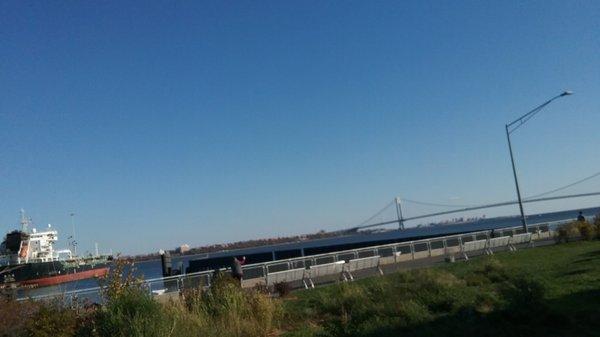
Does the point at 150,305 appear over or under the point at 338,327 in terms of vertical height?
over

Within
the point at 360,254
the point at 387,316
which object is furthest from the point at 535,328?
the point at 360,254

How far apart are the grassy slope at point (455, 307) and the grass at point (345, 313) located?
17mm

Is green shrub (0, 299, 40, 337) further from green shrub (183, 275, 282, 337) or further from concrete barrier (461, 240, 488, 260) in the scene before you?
concrete barrier (461, 240, 488, 260)

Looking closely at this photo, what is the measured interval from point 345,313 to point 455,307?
197 centimetres

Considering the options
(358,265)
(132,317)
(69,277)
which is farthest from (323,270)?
(69,277)

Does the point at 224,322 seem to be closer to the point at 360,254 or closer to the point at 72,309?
the point at 72,309

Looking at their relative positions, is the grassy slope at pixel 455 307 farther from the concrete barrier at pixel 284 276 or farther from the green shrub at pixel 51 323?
the concrete barrier at pixel 284 276

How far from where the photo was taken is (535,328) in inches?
329

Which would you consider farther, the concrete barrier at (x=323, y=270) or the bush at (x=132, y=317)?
the concrete barrier at (x=323, y=270)

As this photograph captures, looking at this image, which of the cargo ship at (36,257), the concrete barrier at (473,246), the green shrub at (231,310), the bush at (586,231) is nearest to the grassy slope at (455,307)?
the green shrub at (231,310)

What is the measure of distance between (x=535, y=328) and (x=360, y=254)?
619 inches

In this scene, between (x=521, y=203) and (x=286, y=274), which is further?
(x=521, y=203)

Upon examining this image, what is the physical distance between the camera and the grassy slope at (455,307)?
8477mm

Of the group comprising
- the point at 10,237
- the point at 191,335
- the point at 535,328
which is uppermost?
the point at 10,237
